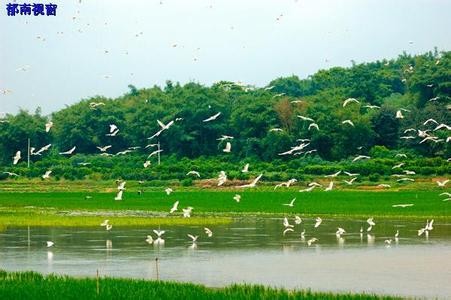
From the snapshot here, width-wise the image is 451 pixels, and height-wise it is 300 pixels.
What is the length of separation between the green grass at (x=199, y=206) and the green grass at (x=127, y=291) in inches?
652

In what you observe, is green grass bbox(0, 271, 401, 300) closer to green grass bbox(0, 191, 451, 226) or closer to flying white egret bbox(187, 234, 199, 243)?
flying white egret bbox(187, 234, 199, 243)

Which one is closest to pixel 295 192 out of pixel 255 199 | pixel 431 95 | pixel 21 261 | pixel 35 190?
pixel 255 199

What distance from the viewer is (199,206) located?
4203 centimetres

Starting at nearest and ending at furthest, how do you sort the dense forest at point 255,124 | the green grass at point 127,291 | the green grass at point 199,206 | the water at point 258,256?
the green grass at point 127,291
the water at point 258,256
the green grass at point 199,206
the dense forest at point 255,124

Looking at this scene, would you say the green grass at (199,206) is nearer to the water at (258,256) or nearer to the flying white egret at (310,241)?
the water at (258,256)

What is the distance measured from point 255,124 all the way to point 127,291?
58.3m

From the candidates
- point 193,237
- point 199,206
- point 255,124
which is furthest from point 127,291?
point 255,124

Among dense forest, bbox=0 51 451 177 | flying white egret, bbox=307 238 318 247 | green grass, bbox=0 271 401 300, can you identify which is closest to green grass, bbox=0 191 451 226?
flying white egret, bbox=307 238 318 247

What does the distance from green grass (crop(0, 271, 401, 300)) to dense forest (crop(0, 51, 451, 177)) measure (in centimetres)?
4283

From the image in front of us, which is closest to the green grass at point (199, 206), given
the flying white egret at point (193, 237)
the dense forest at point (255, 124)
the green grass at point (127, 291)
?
the flying white egret at point (193, 237)

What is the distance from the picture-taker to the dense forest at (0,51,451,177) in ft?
224

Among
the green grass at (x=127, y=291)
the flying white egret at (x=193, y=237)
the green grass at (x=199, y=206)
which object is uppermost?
the green grass at (x=199, y=206)

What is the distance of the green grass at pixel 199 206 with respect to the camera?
35.8 metres

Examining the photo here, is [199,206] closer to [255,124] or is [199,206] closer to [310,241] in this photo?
[310,241]
